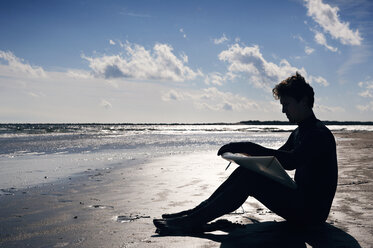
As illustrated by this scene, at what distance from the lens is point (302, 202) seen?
11.5ft

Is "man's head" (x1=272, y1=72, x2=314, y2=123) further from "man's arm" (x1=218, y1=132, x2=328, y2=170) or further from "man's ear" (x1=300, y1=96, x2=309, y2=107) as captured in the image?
"man's arm" (x1=218, y1=132, x2=328, y2=170)

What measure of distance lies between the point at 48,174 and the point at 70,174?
0.59m

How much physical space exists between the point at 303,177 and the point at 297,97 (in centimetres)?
81

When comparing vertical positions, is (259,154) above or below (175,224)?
above

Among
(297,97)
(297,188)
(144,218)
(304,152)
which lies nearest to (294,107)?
(297,97)

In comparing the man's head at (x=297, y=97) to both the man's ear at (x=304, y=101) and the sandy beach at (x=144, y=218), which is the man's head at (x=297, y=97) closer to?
the man's ear at (x=304, y=101)

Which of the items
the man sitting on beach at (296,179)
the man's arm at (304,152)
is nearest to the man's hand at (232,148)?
the man sitting on beach at (296,179)

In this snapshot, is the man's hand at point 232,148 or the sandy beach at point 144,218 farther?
the man's hand at point 232,148

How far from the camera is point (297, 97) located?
3549 mm

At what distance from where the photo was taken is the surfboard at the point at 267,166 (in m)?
3.30

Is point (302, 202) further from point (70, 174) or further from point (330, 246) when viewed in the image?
point (70, 174)

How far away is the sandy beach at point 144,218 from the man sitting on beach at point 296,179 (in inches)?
9.0

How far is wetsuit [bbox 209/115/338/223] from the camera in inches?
130

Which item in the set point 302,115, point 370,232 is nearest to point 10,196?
point 302,115
